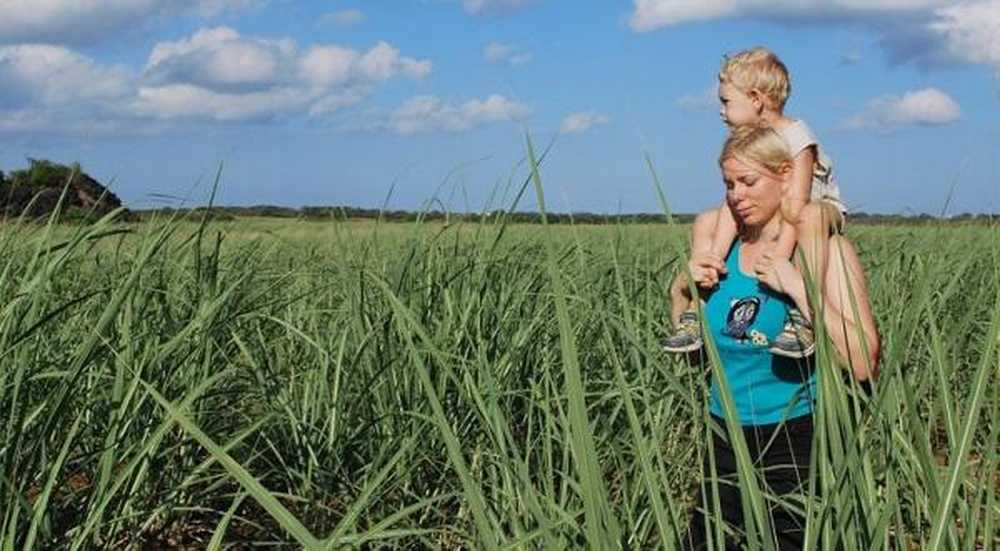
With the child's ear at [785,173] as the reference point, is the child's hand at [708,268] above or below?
below

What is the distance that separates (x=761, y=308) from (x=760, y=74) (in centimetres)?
79

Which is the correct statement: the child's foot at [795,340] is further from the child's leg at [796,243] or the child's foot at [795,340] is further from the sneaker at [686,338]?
the sneaker at [686,338]

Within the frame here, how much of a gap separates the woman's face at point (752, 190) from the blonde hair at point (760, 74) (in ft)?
2.21

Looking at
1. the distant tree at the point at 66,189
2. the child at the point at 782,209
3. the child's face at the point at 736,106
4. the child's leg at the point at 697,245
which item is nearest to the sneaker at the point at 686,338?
the child at the point at 782,209

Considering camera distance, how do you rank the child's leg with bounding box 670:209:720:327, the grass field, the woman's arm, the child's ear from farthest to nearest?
the child's leg with bounding box 670:209:720:327
the child's ear
the woman's arm
the grass field

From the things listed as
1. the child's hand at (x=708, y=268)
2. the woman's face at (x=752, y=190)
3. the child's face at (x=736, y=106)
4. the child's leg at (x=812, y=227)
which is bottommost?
the child's hand at (x=708, y=268)

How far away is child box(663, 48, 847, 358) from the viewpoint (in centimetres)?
214

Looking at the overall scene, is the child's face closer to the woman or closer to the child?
the child

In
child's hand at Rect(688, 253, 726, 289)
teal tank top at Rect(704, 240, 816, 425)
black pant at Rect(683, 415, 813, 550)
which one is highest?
child's hand at Rect(688, 253, 726, 289)

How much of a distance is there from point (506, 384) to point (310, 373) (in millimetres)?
460

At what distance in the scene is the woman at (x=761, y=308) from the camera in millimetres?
2166

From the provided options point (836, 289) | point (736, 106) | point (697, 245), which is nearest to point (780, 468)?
point (836, 289)

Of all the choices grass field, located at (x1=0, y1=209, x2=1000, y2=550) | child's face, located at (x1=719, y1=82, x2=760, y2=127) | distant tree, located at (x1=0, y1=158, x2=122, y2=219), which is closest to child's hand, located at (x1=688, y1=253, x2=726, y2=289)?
grass field, located at (x1=0, y1=209, x2=1000, y2=550)

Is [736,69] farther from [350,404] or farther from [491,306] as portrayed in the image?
[350,404]
